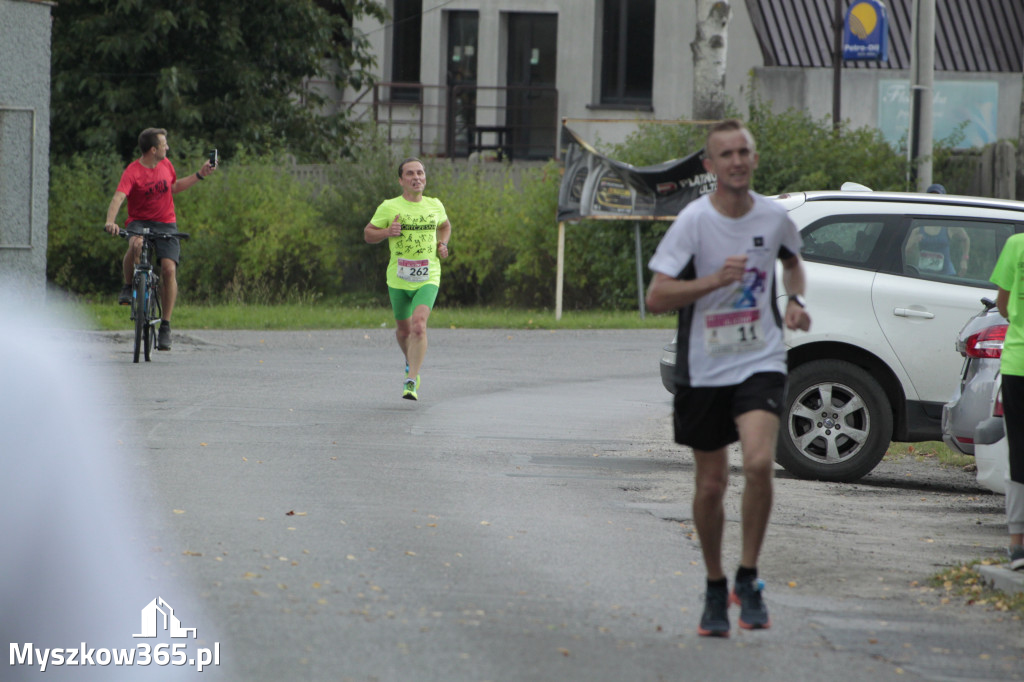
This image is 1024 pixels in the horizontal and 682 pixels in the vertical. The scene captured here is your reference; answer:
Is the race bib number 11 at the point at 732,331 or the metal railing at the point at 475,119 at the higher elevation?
the metal railing at the point at 475,119

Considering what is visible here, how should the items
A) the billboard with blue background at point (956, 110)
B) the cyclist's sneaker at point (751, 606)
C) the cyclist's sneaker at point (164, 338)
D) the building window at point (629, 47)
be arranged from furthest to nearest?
the building window at point (629, 47) < the billboard with blue background at point (956, 110) < the cyclist's sneaker at point (164, 338) < the cyclist's sneaker at point (751, 606)

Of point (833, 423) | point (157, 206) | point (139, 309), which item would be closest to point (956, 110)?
point (157, 206)

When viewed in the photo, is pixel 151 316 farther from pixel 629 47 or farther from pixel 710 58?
pixel 629 47

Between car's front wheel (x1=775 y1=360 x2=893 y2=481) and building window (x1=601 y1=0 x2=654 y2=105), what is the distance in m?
23.0

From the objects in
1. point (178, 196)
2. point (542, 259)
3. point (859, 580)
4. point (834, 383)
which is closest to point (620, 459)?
point (834, 383)

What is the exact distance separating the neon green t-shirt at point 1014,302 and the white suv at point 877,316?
2550mm

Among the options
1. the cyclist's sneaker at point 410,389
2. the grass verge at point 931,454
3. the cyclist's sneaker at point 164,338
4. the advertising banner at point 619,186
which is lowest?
the grass verge at point 931,454

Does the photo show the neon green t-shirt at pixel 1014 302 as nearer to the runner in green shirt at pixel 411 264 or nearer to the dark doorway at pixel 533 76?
the runner in green shirt at pixel 411 264

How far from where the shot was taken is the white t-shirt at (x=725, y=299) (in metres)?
5.60

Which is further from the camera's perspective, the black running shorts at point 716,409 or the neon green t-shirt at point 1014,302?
the neon green t-shirt at point 1014,302

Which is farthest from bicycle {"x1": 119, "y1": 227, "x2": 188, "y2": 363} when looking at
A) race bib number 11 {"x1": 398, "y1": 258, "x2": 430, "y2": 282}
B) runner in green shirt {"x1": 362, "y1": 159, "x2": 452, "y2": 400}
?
race bib number 11 {"x1": 398, "y1": 258, "x2": 430, "y2": 282}

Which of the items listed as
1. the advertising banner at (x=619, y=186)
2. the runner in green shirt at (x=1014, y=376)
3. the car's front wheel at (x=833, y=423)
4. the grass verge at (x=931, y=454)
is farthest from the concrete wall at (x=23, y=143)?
the runner in green shirt at (x=1014, y=376)

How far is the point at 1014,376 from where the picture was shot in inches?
266

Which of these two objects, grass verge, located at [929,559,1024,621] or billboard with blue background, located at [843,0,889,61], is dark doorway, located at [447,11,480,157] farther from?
grass verge, located at [929,559,1024,621]
